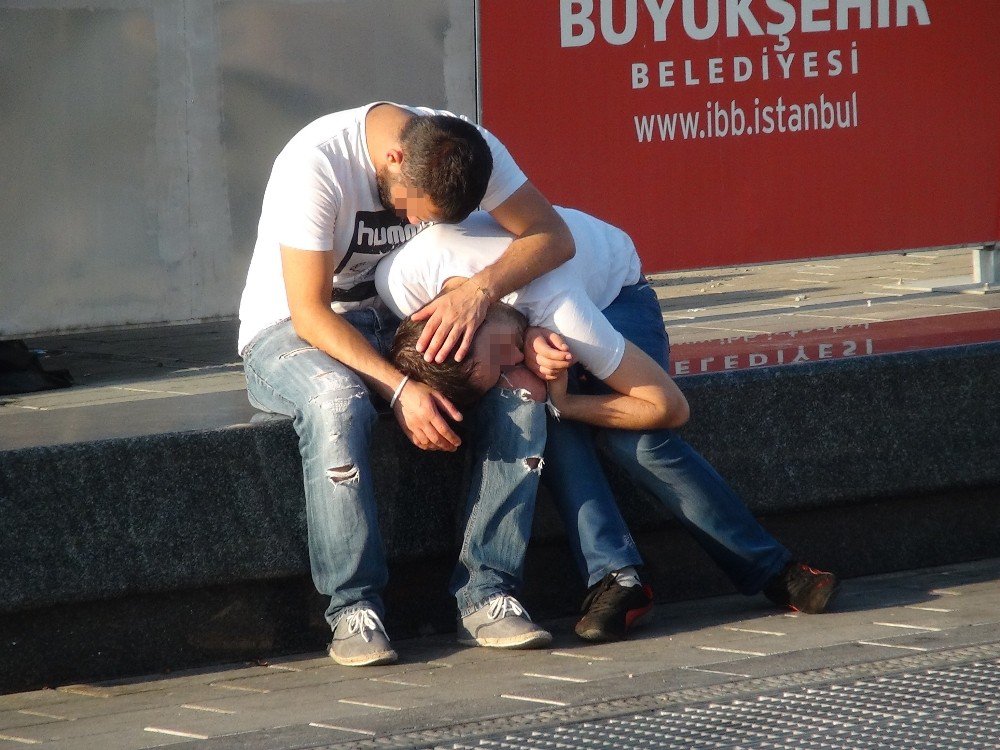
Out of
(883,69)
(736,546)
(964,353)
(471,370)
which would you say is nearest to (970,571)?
(964,353)

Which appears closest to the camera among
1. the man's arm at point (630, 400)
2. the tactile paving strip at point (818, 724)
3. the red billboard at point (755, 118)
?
the tactile paving strip at point (818, 724)

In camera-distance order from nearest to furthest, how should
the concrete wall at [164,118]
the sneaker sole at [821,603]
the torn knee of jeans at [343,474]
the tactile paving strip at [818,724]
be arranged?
the tactile paving strip at [818,724]
the torn knee of jeans at [343,474]
the sneaker sole at [821,603]
the concrete wall at [164,118]

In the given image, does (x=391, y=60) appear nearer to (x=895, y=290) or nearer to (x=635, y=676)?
(x=895, y=290)

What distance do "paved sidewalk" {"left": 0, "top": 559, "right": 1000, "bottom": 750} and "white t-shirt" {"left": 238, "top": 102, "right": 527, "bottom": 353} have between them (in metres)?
0.89

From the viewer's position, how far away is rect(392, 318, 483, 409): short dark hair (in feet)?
12.0

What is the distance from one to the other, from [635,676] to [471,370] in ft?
2.56

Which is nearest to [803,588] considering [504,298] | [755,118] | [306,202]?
[504,298]

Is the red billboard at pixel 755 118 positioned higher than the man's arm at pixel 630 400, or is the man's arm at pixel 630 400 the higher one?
the red billboard at pixel 755 118

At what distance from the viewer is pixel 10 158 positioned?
579 cm

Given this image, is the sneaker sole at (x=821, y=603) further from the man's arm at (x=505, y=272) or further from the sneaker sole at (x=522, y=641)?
the man's arm at (x=505, y=272)

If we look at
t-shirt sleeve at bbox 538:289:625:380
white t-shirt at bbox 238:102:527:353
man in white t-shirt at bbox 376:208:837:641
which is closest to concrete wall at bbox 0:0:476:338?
white t-shirt at bbox 238:102:527:353

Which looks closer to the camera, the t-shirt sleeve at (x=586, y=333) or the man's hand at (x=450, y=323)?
the man's hand at (x=450, y=323)

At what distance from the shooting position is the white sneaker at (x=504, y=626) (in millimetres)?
3705

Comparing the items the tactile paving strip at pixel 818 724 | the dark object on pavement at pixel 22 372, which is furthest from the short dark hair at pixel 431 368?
the dark object on pavement at pixel 22 372
